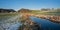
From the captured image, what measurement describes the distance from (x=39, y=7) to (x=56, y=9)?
358 mm

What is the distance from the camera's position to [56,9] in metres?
1.95

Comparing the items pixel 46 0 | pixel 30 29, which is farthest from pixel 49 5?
pixel 30 29

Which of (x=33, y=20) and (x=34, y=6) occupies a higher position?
(x=34, y=6)

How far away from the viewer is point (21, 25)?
1.90m

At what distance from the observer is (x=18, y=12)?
6.35 feet

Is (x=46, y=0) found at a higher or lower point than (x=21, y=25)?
higher

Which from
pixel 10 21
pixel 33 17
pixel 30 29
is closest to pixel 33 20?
pixel 33 17

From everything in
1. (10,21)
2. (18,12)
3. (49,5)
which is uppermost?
(49,5)

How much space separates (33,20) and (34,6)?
30cm

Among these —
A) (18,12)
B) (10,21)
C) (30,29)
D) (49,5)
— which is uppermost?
(49,5)

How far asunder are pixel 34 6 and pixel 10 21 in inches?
23.2

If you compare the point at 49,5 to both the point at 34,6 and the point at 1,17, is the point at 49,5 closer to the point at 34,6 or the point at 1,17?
the point at 34,6

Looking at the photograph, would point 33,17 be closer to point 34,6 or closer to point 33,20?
point 33,20

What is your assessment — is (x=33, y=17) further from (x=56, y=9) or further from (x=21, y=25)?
(x=56, y=9)
